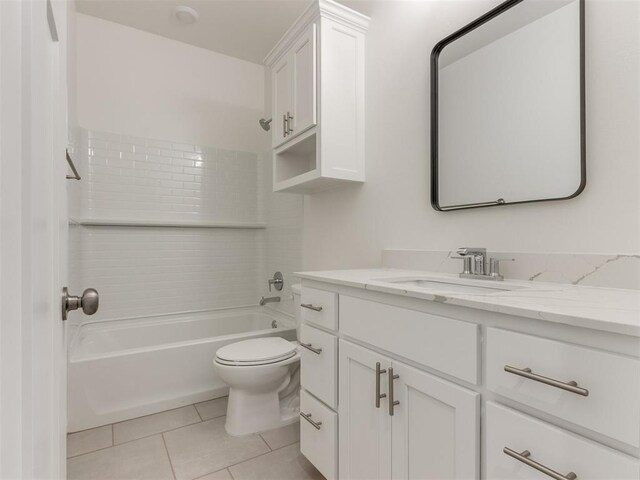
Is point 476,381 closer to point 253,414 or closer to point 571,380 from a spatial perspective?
point 571,380

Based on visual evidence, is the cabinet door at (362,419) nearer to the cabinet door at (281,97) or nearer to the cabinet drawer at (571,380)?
the cabinet drawer at (571,380)

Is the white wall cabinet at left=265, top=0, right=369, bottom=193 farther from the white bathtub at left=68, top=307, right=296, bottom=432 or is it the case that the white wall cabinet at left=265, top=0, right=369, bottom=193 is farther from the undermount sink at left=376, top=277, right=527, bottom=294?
the white bathtub at left=68, top=307, right=296, bottom=432

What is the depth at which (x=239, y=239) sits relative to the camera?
3.16 metres

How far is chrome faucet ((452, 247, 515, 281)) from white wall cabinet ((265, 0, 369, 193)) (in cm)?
81

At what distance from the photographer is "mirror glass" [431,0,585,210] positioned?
3.65 feet

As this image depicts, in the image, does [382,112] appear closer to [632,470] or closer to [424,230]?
[424,230]

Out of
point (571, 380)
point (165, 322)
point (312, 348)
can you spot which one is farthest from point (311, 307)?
point (165, 322)

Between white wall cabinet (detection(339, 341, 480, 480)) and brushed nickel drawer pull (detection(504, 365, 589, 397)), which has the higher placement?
brushed nickel drawer pull (detection(504, 365, 589, 397))

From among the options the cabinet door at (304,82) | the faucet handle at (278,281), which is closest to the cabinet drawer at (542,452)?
the cabinet door at (304,82)

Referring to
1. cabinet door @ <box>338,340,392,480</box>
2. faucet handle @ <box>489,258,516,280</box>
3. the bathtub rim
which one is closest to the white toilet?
the bathtub rim

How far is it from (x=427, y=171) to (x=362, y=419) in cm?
106

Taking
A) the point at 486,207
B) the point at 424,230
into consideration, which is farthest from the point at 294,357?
the point at 486,207

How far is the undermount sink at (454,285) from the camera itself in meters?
1.13

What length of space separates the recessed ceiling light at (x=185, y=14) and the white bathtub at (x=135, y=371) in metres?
2.23
